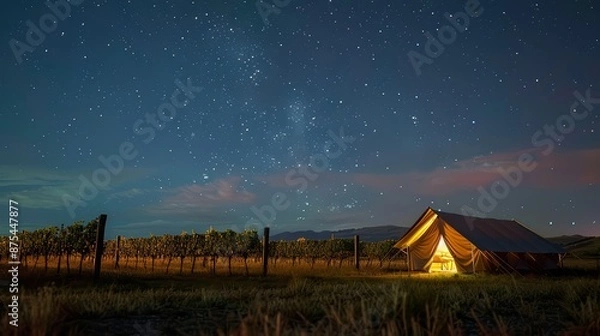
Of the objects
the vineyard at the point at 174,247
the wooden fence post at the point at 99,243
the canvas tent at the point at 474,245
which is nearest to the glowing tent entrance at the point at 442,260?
the canvas tent at the point at 474,245

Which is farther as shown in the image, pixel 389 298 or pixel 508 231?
pixel 508 231

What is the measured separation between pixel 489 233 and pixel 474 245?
9.05 feet

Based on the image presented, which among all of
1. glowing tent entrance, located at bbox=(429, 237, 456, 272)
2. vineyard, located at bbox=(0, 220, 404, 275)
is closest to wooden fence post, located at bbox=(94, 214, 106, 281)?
vineyard, located at bbox=(0, 220, 404, 275)

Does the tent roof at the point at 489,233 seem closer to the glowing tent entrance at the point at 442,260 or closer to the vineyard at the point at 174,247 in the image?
the glowing tent entrance at the point at 442,260

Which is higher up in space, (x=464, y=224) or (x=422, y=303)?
(x=464, y=224)

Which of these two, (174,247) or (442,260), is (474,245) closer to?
(442,260)

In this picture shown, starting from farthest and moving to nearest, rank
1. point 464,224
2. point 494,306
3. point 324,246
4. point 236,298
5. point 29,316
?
point 324,246 → point 464,224 → point 236,298 → point 494,306 → point 29,316

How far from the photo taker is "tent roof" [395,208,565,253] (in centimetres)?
2583

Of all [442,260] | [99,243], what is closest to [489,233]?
[442,260]

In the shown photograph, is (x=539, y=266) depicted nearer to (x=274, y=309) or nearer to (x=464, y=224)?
(x=464, y=224)

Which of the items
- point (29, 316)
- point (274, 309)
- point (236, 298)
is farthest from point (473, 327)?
point (29, 316)

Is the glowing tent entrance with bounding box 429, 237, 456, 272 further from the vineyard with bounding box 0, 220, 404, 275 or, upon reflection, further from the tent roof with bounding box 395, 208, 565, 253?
the vineyard with bounding box 0, 220, 404, 275

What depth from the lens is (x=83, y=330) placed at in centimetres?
428

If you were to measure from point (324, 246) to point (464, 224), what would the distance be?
19.9 metres
